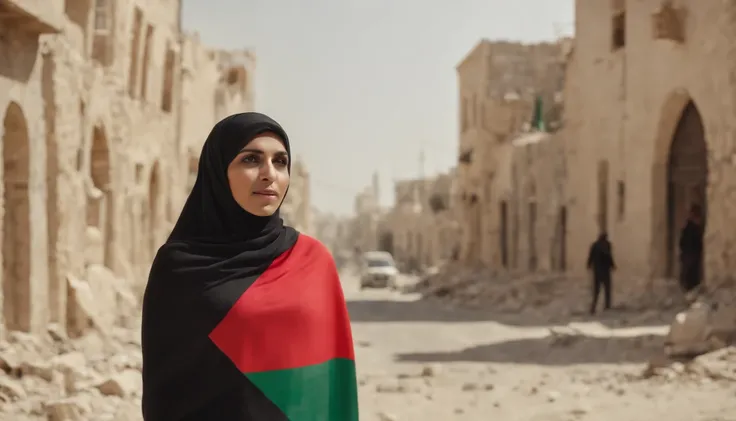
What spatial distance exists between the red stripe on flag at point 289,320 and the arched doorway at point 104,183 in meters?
13.5

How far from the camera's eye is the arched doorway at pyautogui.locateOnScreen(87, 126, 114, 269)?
648 inches

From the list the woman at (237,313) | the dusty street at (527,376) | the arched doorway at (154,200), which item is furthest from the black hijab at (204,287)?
the arched doorway at (154,200)

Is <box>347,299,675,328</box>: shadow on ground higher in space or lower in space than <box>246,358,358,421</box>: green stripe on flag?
lower

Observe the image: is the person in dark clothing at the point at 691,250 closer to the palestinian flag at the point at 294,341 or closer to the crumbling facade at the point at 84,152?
the crumbling facade at the point at 84,152

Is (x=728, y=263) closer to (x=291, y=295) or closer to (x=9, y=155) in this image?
(x=9, y=155)

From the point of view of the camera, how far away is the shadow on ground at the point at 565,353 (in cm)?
1162

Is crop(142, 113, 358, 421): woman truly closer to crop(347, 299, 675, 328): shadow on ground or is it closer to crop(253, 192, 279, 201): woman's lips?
crop(253, 192, 279, 201): woman's lips

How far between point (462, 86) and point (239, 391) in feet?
120

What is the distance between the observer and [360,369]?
11.5m

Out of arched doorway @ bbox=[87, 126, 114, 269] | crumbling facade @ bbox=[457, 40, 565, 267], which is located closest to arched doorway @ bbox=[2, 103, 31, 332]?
arched doorway @ bbox=[87, 126, 114, 269]

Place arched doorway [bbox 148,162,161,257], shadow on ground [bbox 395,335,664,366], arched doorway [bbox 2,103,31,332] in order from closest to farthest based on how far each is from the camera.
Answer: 1. arched doorway [bbox 2,103,31,332]
2. shadow on ground [bbox 395,335,664,366]
3. arched doorway [bbox 148,162,161,257]

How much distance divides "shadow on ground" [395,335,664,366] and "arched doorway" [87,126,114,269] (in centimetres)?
693

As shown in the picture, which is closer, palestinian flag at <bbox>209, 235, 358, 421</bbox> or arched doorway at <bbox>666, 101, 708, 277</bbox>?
palestinian flag at <bbox>209, 235, 358, 421</bbox>

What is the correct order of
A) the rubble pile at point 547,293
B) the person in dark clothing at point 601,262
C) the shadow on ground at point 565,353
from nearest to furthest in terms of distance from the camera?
the shadow on ground at point 565,353 → the person in dark clothing at point 601,262 → the rubble pile at point 547,293
